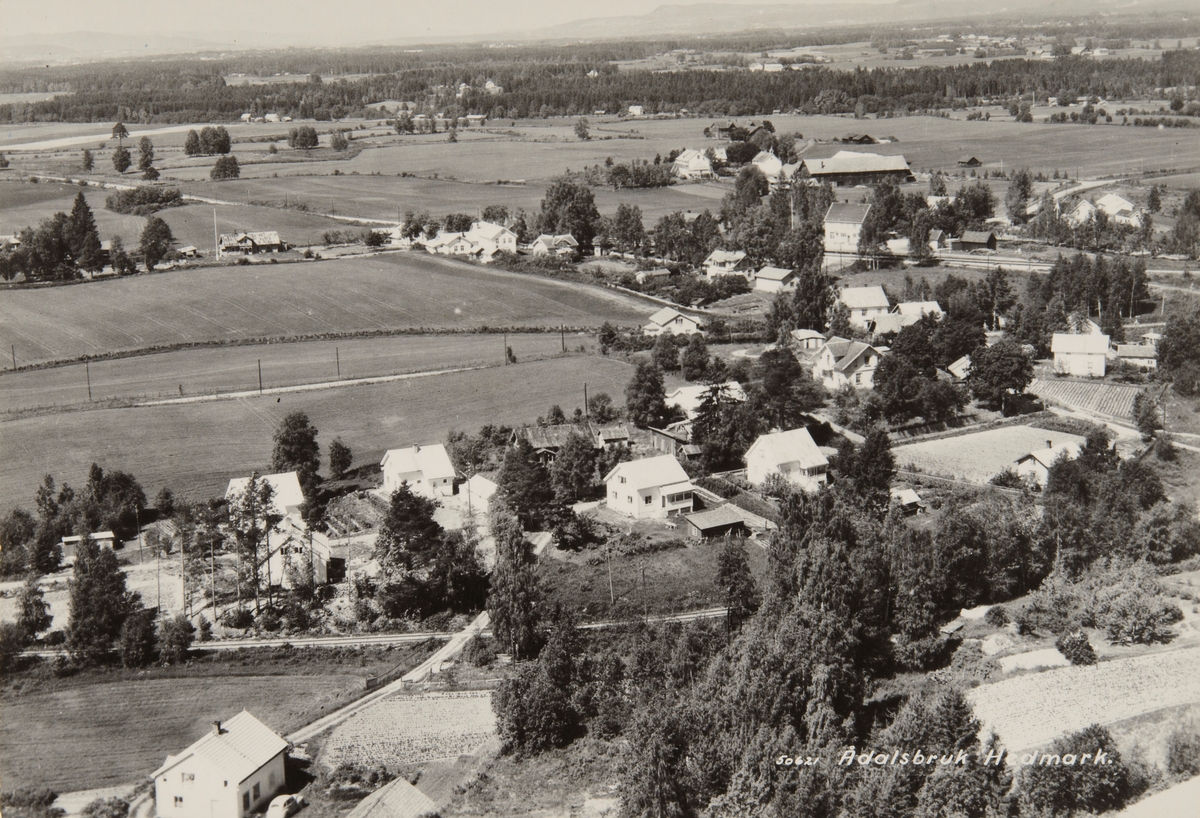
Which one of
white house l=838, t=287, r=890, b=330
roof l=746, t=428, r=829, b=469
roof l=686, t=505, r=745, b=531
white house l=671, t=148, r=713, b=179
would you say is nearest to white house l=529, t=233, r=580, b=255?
white house l=838, t=287, r=890, b=330

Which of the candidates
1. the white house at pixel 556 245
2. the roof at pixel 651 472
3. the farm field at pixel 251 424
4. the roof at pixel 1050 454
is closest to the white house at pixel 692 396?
the farm field at pixel 251 424

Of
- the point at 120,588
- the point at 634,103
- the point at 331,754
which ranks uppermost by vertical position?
the point at 634,103

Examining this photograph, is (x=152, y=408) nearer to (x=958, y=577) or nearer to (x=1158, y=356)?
(x=958, y=577)

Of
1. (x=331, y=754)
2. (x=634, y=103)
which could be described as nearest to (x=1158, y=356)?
(x=331, y=754)

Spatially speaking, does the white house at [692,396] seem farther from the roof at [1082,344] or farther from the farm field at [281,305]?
the roof at [1082,344]

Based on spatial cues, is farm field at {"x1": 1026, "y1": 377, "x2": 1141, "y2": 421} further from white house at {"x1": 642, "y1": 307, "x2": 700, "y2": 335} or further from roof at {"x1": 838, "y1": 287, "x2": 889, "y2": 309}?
white house at {"x1": 642, "y1": 307, "x2": 700, "y2": 335}

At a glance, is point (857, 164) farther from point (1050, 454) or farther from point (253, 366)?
point (253, 366)
